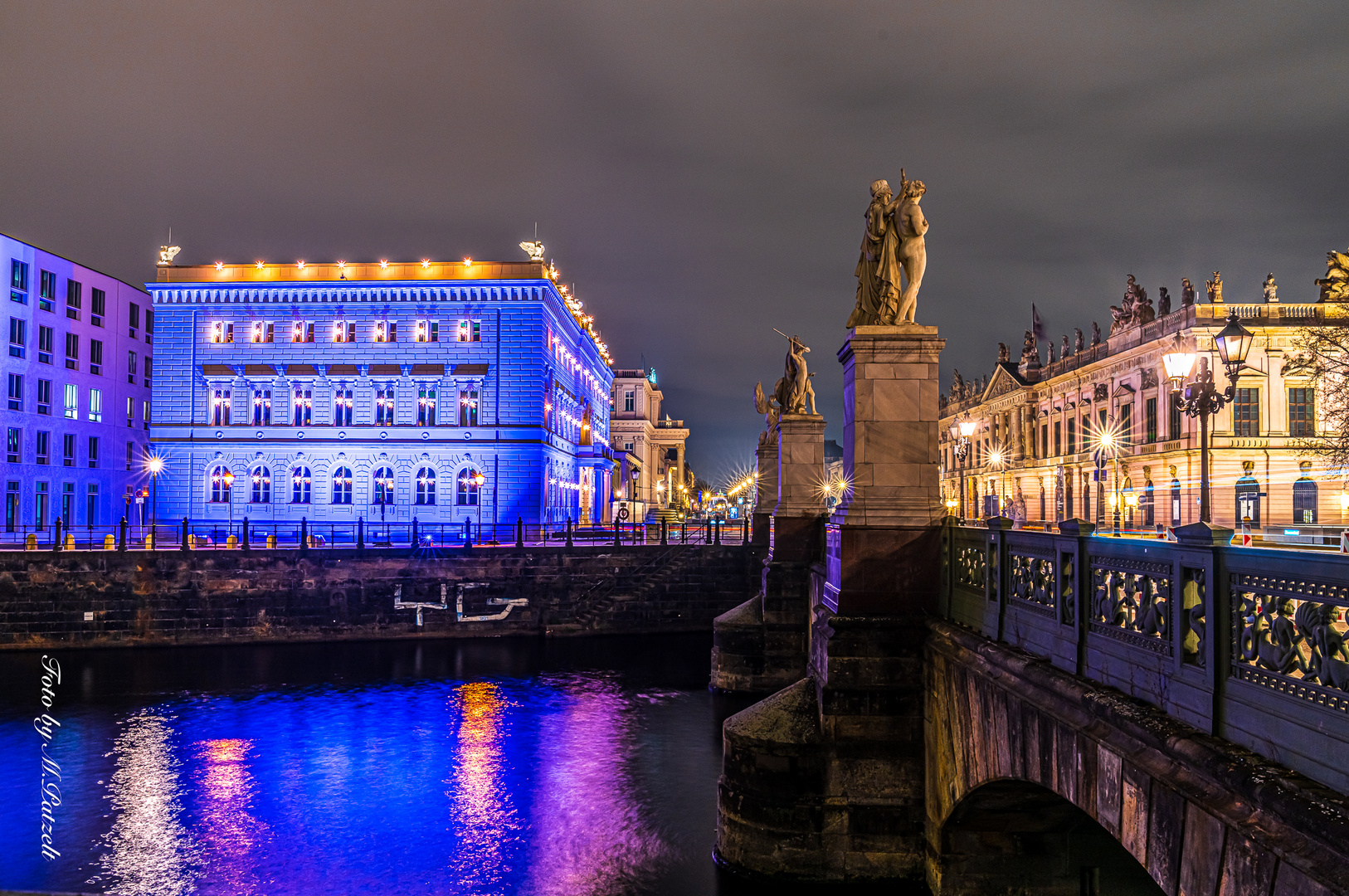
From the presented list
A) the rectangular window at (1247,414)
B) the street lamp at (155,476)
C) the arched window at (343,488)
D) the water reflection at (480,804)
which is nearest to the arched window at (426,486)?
the arched window at (343,488)

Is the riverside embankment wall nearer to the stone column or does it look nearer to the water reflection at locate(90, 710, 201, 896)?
the stone column

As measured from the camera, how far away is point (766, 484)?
29562 mm

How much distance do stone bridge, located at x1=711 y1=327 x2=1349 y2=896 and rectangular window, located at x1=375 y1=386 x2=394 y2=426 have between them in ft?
123

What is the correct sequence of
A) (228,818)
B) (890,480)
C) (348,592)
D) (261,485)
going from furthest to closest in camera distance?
(261,485) → (348,592) → (228,818) → (890,480)

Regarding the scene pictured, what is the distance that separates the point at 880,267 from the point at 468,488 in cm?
3910

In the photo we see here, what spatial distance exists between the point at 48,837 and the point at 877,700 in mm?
13154

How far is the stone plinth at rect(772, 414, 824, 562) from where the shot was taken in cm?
2197

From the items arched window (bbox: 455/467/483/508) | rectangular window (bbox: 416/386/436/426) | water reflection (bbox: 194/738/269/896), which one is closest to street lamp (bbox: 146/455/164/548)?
rectangular window (bbox: 416/386/436/426)

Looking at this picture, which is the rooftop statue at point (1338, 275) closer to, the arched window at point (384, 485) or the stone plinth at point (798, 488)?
the stone plinth at point (798, 488)

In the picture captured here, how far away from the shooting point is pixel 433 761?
59.8 feet

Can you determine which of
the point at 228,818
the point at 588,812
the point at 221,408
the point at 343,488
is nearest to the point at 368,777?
the point at 228,818

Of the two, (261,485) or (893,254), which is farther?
(261,485)

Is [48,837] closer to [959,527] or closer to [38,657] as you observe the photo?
[959,527]

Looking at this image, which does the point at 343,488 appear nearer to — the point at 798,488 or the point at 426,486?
the point at 426,486
